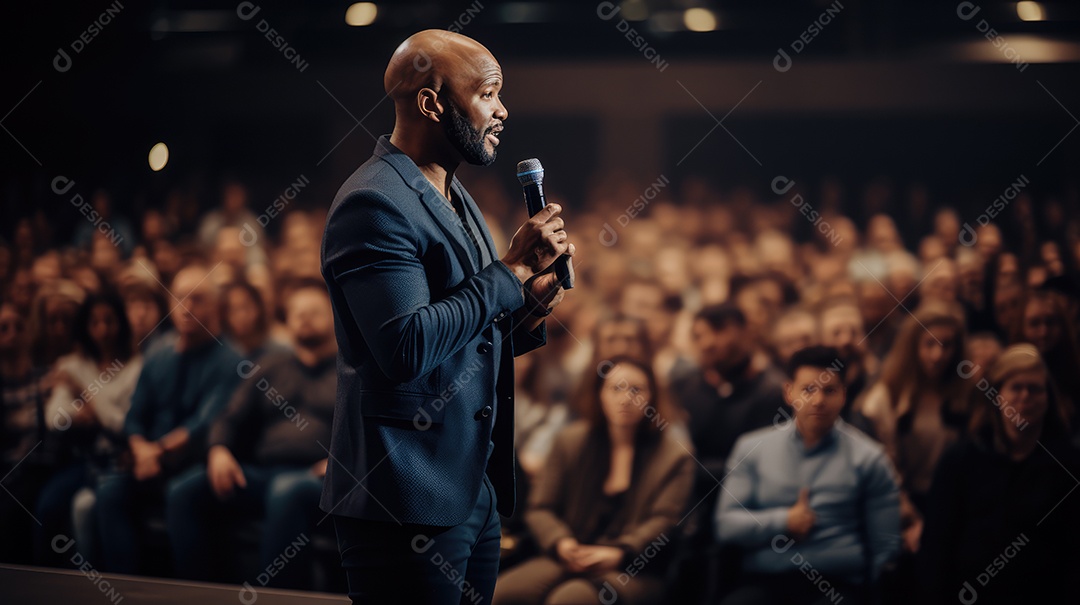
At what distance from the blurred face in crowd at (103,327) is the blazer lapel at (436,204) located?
2684mm

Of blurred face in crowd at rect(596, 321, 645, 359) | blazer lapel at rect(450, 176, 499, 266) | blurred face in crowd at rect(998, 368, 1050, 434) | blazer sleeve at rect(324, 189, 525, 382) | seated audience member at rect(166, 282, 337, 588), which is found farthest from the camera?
seated audience member at rect(166, 282, 337, 588)

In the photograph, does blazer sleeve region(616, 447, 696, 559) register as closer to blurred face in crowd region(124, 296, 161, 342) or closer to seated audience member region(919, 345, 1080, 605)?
seated audience member region(919, 345, 1080, 605)

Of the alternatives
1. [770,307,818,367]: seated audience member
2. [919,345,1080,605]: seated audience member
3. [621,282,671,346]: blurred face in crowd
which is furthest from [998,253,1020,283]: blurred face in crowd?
[621,282,671,346]: blurred face in crowd

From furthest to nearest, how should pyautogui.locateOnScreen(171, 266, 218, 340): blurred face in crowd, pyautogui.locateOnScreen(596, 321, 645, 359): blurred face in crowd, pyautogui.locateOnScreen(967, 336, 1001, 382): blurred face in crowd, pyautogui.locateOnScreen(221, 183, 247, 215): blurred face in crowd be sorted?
1. pyautogui.locateOnScreen(221, 183, 247, 215): blurred face in crowd
2. pyautogui.locateOnScreen(171, 266, 218, 340): blurred face in crowd
3. pyautogui.locateOnScreen(596, 321, 645, 359): blurred face in crowd
4. pyautogui.locateOnScreen(967, 336, 1001, 382): blurred face in crowd

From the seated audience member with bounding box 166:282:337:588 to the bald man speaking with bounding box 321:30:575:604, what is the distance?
2.10 m

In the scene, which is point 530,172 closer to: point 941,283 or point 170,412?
point 941,283

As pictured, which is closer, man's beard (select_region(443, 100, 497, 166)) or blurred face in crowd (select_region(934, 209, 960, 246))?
man's beard (select_region(443, 100, 497, 166))

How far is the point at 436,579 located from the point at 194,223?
2.80m

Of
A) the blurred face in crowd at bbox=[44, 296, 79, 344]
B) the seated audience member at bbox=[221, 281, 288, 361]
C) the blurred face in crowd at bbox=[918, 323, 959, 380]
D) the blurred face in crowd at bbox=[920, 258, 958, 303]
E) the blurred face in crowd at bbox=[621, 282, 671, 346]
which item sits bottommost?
the blurred face in crowd at bbox=[44, 296, 79, 344]

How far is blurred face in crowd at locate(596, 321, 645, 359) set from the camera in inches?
124

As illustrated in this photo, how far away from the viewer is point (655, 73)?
3428 millimetres

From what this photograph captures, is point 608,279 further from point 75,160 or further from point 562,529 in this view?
point 75,160

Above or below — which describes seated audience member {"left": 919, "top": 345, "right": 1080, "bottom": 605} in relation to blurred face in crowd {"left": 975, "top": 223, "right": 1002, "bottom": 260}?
below

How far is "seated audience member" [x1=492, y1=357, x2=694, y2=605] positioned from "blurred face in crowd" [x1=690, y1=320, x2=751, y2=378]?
9.3 inches
